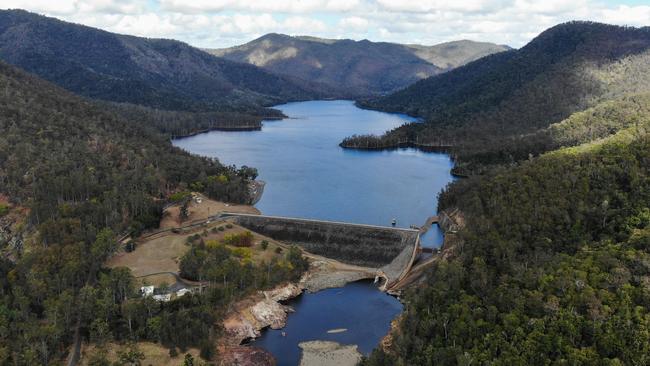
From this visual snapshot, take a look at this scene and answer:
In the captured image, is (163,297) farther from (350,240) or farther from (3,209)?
(3,209)

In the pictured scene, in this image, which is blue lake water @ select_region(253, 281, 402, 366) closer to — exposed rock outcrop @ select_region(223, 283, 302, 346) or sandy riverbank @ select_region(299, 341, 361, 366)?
sandy riverbank @ select_region(299, 341, 361, 366)


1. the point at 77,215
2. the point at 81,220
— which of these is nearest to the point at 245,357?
the point at 81,220

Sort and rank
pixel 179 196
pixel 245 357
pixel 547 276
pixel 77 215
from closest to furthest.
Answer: pixel 547 276 → pixel 245 357 → pixel 77 215 → pixel 179 196

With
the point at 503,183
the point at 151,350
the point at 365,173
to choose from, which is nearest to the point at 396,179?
the point at 365,173

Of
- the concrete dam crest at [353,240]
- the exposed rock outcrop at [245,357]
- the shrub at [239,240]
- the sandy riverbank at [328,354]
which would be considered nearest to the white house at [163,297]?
the exposed rock outcrop at [245,357]

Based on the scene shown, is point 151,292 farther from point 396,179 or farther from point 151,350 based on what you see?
point 396,179

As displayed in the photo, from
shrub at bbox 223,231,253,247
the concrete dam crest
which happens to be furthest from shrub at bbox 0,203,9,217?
the concrete dam crest
